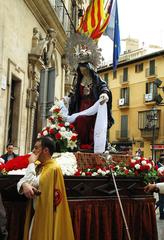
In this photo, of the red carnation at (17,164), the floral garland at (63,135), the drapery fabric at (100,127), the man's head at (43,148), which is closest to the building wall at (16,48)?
the floral garland at (63,135)

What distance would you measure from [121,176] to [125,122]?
42.2 m

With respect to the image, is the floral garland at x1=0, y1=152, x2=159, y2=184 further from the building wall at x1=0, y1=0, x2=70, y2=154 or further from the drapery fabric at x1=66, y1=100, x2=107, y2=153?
the building wall at x1=0, y1=0, x2=70, y2=154

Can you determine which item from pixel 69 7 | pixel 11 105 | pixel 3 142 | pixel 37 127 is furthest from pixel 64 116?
pixel 69 7

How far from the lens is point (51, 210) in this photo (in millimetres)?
4449

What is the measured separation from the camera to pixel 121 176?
19.6ft

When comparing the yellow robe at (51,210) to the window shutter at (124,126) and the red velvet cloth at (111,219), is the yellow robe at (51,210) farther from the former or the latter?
the window shutter at (124,126)

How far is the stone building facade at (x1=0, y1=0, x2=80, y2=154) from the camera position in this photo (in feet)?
38.2

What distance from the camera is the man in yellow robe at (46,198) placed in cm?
444

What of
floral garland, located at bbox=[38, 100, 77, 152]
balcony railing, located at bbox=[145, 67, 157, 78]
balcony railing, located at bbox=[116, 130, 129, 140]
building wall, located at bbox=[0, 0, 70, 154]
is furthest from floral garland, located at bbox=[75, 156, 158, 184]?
balcony railing, located at bbox=[116, 130, 129, 140]

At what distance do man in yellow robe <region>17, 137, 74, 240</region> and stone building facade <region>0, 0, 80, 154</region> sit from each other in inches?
237

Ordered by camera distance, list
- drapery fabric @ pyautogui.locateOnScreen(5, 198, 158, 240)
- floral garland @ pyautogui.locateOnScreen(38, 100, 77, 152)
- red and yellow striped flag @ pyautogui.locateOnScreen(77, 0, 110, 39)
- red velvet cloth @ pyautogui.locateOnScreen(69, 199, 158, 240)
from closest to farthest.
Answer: drapery fabric @ pyautogui.locateOnScreen(5, 198, 158, 240), red velvet cloth @ pyautogui.locateOnScreen(69, 199, 158, 240), floral garland @ pyautogui.locateOnScreen(38, 100, 77, 152), red and yellow striped flag @ pyautogui.locateOnScreen(77, 0, 110, 39)

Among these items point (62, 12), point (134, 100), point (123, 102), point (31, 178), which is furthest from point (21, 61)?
point (123, 102)

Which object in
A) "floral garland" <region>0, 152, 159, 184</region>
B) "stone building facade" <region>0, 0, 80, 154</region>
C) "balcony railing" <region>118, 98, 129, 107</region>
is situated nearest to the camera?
"floral garland" <region>0, 152, 159, 184</region>

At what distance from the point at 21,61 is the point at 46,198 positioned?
9263 mm
